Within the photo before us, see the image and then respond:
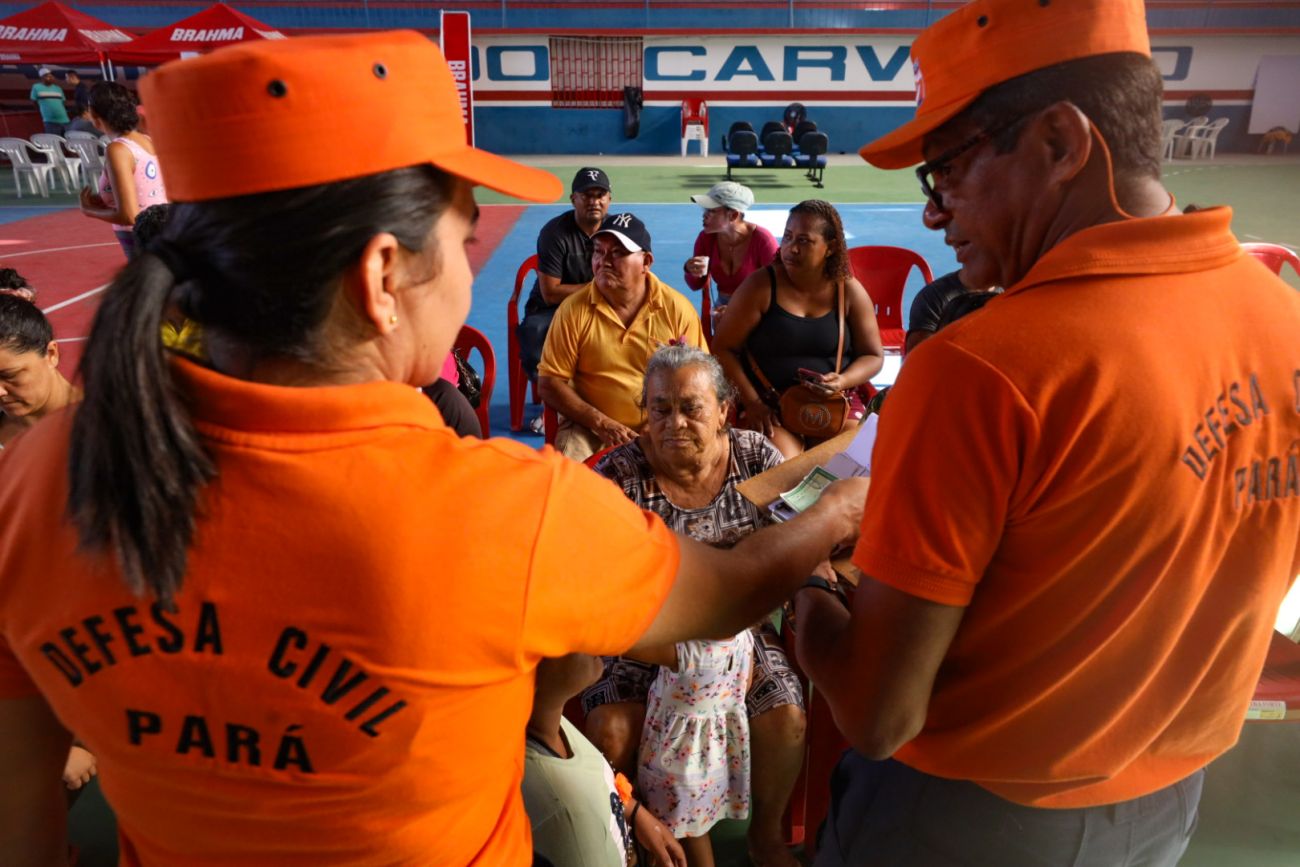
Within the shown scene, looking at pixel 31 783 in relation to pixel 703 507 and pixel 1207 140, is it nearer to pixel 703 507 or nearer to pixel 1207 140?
pixel 703 507

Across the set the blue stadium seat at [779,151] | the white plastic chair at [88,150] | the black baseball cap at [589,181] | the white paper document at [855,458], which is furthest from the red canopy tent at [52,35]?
the white paper document at [855,458]

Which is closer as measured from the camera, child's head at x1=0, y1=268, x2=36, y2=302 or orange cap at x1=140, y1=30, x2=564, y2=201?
orange cap at x1=140, y1=30, x2=564, y2=201

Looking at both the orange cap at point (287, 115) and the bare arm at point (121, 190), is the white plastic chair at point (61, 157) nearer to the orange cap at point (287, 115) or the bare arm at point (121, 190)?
the bare arm at point (121, 190)

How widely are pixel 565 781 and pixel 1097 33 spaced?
1508 mm

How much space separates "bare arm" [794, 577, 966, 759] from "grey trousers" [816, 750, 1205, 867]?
0.15 metres

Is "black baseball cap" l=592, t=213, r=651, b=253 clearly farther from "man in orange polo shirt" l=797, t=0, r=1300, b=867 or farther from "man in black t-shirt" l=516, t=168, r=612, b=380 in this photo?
"man in orange polo shirt" l=797, t=0, r=1300, b=867

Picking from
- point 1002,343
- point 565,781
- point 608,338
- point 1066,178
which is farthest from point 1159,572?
point 608,338

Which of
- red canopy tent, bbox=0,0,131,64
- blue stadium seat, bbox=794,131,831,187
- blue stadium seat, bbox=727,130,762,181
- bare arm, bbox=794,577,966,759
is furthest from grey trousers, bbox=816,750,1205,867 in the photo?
red canopy tent, bbox=0,0,131,64

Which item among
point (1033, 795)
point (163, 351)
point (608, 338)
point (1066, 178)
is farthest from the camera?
point (608, 338)

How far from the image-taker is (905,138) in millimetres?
1254

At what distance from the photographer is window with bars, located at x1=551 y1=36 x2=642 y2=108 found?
2222 centimetres

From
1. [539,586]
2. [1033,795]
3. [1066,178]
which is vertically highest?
[1066,178]

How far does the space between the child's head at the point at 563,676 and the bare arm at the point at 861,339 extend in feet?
10.6

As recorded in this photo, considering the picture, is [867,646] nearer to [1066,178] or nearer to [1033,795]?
[1033,795]
